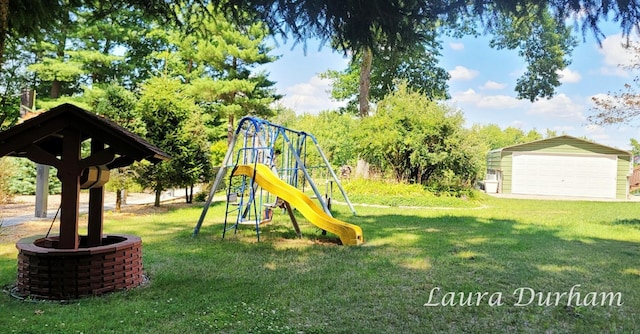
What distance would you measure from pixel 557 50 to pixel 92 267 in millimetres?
19473

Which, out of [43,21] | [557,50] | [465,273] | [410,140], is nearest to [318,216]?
[465,273]

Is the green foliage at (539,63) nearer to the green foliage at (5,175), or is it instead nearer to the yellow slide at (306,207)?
the yellow slide at (306,207)

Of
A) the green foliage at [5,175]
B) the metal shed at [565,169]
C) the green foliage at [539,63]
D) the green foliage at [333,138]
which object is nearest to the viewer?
the green foliage at [5,175]

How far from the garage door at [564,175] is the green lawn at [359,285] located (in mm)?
15185

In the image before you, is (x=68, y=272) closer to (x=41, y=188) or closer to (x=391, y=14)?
(x=391, y=14)

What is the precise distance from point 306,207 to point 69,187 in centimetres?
387

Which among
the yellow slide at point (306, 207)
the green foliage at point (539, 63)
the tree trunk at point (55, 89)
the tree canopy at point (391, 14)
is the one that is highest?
the green foliage at point (539, 63)

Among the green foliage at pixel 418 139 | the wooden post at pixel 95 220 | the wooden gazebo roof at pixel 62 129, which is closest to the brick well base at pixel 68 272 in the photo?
the wooden post at pixel 95 220

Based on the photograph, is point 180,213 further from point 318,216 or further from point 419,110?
point 419,110

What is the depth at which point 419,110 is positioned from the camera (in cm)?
1664

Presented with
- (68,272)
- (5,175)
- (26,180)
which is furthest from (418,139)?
(26,180)

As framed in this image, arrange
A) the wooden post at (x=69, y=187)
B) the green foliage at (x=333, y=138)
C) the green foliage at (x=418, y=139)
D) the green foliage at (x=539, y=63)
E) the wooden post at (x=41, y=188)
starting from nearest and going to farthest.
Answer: the wooden post at (x=69, y=187) < the wooden post at (x=41, y=188) < the green foliage at (x=418, y=139) < the green foliage at (x=539, y=63) < the green foliage at (x=333, y=138)

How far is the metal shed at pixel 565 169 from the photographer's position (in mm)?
21719

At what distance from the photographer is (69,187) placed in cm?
403
